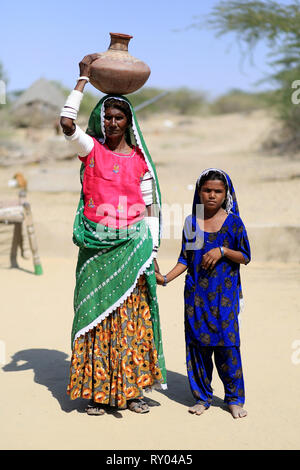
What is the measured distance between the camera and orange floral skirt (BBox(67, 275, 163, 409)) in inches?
138

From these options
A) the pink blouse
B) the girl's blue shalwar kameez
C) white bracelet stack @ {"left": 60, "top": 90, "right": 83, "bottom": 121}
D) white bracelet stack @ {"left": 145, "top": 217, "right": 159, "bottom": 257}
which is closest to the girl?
the girl's blue shalwar kameez

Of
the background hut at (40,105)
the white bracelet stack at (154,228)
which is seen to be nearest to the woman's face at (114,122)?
the white bracelet stack at (154,228)

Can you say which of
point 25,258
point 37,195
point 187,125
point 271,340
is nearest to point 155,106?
point 187,125

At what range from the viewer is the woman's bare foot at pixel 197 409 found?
3623 mm

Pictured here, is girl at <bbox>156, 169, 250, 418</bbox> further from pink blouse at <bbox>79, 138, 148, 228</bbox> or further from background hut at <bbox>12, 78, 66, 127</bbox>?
background hut at <bbox>12, 78, 66, 127</bbox>

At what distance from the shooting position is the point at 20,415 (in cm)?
365

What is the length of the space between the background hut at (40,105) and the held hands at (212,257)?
91.2 ft

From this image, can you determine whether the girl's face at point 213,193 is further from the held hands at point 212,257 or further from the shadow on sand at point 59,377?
the shadow on sand at point 59,377

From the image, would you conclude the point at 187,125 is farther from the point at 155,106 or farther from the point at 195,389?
the point at 195,389

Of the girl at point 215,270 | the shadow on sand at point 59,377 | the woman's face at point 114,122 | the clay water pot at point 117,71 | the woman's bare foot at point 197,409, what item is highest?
the clay water pot at point 117,71

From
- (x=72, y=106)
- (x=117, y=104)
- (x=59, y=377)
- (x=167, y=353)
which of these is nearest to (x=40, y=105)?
A: (x=167, y=353)

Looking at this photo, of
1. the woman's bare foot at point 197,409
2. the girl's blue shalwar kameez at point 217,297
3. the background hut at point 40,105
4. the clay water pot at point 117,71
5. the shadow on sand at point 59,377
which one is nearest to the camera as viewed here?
the clay water pot at point 117,71

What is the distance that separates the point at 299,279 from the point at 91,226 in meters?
4.02

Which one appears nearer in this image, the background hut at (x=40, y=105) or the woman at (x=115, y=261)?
the woman at (x=115, y=261)
